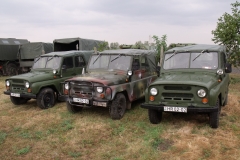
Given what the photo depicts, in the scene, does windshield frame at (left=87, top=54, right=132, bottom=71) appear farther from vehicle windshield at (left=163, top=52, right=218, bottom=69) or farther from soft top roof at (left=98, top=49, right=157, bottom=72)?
vehicle windshield at (left=163, top=52, right=218, bottom=69)

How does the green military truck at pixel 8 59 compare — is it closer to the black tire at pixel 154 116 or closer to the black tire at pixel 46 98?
the black tire at pixel 46 98

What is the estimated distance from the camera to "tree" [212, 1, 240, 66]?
40.8ft

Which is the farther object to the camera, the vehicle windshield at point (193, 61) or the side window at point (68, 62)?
the side window at point (68, 62)

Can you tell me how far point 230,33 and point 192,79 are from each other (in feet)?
27.9

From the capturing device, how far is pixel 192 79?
5.31 m

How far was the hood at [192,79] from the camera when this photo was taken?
199 inches

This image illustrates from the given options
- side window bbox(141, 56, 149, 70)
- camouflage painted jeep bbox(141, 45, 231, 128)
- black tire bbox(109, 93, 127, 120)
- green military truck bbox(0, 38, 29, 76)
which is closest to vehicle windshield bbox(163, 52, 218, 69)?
camouflage painted jeep bbox(141, 45, 231, 128)

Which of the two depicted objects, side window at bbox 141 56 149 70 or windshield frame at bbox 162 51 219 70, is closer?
windshield frame at bbox 162 51 219 70

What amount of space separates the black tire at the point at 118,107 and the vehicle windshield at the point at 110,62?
0.95 m

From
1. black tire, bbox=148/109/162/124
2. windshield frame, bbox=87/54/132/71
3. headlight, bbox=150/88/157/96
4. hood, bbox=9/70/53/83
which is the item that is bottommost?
black tire, bbox=148/109/162/124

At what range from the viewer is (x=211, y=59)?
5973mm

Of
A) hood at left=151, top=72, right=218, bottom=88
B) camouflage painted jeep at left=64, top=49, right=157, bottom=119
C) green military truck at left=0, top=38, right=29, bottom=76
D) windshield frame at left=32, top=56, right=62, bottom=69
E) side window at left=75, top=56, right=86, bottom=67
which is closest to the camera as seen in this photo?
hood at left=151, top=72, right=218, bottom=88

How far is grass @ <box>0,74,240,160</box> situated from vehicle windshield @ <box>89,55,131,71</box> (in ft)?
4.35

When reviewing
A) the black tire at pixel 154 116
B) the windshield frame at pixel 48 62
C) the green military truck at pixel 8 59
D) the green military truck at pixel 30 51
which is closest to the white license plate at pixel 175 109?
the black tire at pixel 154 116
